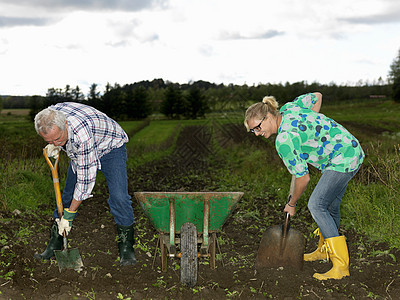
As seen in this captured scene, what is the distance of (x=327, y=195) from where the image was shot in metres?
3.34

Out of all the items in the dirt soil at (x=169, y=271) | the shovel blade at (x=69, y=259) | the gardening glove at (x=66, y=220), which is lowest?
the dirt soil at (x=169, y=271)

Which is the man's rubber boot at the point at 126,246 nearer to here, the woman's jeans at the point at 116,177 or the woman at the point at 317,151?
the woman's jeans at the point at 116,177

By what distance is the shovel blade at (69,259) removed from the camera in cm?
361

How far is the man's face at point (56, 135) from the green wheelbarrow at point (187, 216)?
77 cm

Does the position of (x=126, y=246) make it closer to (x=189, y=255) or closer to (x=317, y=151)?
(x=189, y=255)

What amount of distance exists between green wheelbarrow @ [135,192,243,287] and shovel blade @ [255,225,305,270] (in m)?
0.52

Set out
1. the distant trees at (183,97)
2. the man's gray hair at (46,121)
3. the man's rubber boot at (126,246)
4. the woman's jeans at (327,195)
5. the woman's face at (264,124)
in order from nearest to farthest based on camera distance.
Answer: the man's gray hair at (46,121) < the woman's face at (264,124) < the woman's jeans at (327,195) < the man's rubber boot at (126,246) < the distant trees at (183,97)

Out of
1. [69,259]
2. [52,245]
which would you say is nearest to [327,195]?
[69,259]

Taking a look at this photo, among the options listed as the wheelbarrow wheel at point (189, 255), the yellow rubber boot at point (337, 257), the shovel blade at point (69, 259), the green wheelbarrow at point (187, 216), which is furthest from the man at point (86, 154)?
the yellow rubber boot at point (337, 257)

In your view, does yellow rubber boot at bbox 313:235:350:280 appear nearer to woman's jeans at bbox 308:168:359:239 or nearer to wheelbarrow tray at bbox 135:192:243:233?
woman's jeans at bbox 308:168:359:239

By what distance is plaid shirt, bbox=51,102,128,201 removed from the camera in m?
3.21

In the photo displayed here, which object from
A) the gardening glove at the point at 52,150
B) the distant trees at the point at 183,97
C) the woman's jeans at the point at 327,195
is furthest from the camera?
the distant trees at the point at 183,97

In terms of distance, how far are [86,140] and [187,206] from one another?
1.05 metres

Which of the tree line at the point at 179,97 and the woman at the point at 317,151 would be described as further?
the tree line at the point at 179,97
